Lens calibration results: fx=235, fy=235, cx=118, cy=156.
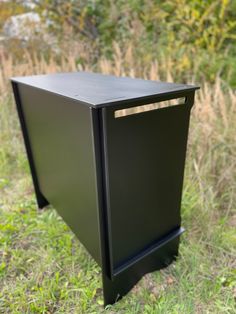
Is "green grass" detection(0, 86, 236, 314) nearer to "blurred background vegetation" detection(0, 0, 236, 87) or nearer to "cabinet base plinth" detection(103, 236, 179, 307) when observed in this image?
"cabinet base plinth" detection(103, 236, 179, 307)

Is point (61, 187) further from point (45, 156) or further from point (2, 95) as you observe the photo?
point (2, 95)

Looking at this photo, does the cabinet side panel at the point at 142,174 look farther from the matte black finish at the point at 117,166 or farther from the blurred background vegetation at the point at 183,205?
the blurred background vegetation at the point at 183,205

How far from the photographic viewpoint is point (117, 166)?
858 millimetres

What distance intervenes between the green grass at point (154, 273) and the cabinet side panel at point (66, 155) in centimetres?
22

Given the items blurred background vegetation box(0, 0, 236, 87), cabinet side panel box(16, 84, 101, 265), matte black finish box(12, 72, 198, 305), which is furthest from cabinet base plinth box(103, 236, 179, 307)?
blurred background vegetation box(0, 0, 236, 87)

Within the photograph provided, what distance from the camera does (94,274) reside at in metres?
1.30

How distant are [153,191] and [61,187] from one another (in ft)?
1.85

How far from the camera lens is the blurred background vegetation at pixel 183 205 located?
1.19 metres

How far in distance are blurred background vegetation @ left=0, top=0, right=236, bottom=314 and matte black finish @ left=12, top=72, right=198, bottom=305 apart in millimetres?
157

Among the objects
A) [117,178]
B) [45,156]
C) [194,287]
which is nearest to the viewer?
[117,178]

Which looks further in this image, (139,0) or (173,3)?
(139,0)

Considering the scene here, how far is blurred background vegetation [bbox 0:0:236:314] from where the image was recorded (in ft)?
3.90

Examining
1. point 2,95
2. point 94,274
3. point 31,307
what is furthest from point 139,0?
point 31,307

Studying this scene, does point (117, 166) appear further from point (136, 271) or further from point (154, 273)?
point (154, 273)
